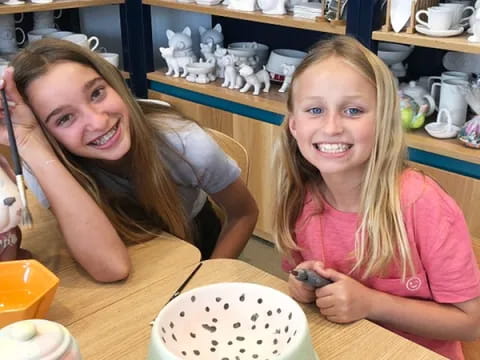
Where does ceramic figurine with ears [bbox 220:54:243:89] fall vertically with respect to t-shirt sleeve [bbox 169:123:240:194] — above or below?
below

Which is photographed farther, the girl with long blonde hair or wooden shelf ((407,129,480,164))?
wooden shelf ((407,129,480,164))

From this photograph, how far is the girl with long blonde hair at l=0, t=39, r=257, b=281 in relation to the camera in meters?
1.02

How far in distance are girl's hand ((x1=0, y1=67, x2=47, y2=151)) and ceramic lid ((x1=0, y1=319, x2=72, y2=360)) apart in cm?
51

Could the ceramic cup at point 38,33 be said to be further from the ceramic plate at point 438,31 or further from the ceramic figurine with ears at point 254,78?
the ceramic plate at point 438,31

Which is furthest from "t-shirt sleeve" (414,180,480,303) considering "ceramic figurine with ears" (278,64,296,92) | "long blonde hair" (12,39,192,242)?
"ceramic figurine with ears" (278,64,296,92)

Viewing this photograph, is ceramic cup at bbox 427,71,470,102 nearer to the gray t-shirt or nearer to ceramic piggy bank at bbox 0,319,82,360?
the gray t-shirt

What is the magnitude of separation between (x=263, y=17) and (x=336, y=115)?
1.25 metres

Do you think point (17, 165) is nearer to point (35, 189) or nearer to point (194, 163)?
point (35, 189)

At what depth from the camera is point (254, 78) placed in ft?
7.47

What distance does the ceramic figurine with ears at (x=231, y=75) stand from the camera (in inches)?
92.1

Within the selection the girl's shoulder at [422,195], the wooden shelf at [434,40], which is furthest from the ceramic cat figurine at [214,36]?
the girl's shoulder at [422,195]

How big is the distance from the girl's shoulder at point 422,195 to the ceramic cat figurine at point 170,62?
5.58 feet

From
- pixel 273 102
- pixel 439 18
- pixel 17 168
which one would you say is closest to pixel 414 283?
pixel 17 168

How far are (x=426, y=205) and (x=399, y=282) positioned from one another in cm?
13
